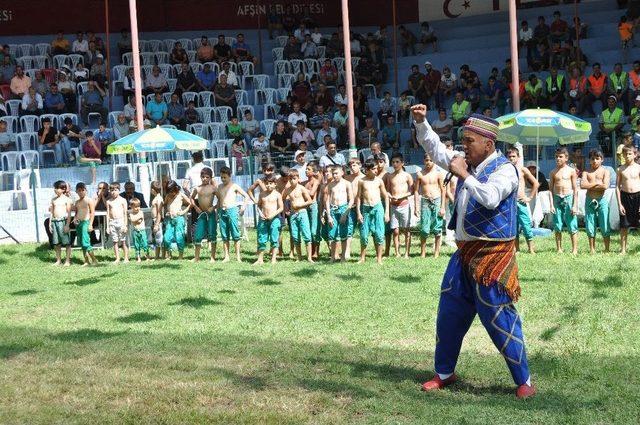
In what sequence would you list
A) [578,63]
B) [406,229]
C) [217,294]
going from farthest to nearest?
[578,63], [406,229], [217,294]

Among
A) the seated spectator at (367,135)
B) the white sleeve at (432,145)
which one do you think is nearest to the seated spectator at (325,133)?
the seated spectator at (367,135)

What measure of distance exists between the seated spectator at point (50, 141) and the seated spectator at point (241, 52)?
6007mm

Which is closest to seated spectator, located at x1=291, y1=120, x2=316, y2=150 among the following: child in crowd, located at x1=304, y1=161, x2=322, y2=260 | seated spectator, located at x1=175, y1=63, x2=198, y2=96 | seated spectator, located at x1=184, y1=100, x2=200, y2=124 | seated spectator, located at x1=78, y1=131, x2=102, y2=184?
seated spectator, located at x1=184, y1=100, x2=200, y2=124

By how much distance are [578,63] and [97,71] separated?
11.4 metres

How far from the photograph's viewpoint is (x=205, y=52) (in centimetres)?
2809

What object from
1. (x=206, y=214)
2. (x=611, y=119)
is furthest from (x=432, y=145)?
(x=611, y=119)

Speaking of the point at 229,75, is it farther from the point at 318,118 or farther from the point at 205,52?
the point at 318,118

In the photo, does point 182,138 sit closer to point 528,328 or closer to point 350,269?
point 350,269

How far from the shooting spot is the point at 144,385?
8.53 meters

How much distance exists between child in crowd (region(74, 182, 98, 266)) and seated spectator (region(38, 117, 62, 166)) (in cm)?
551

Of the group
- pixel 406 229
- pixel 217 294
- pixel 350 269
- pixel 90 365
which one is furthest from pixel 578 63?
pixel 90 365

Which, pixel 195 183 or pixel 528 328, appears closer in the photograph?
pixel 528 328

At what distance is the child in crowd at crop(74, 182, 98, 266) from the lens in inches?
715

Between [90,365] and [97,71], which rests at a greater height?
[97,71]
